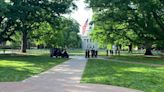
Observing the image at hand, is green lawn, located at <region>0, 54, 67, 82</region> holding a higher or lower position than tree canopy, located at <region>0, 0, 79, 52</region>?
lower

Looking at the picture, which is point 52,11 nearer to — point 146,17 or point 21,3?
point 21,3

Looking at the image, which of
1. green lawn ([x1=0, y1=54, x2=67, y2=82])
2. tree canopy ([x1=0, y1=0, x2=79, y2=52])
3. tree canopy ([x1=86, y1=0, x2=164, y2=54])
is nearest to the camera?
green lawn ([x1=0, y1=54, x2=67, y2=82])

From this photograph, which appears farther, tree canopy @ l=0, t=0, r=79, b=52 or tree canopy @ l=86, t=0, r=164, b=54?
tree canopy @ l=86, t=0, r=164, b=54

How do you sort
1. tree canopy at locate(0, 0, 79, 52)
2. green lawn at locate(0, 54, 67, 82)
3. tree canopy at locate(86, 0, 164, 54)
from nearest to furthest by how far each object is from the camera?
green lawn at locate(0, 54, 67, 82) < tree canopy at locate(0, 0, 79, 52) < tree canopy at locate(86, 0, 164, 54)

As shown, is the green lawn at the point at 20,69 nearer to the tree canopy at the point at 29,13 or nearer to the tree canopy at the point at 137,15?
the tree canopy at the point at 29,13

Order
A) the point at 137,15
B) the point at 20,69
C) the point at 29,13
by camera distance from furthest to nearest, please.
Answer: the point at 137,15
the point at 29,13
the point at 20,69

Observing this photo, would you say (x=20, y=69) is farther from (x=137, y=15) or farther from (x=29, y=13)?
(x=137, y=15)

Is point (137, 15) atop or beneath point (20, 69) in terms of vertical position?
atop

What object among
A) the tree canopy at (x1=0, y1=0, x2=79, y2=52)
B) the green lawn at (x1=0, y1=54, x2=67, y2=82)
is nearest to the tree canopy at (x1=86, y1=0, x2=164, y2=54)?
the tree canopy at (x1=0, y1=0, x2=79, y2=52)

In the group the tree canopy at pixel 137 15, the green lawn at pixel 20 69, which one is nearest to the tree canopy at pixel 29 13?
the tree canopy at pixel 137 15

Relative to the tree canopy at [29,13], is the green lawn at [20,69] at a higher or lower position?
lower

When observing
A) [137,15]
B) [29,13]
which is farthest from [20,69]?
[137,15]

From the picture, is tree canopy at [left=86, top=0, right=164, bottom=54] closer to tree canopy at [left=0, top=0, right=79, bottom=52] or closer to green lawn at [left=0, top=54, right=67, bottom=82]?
tree canopy at [left=0, top=0, right=79, bottom=52]

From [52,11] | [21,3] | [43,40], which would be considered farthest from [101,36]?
[21,3]
